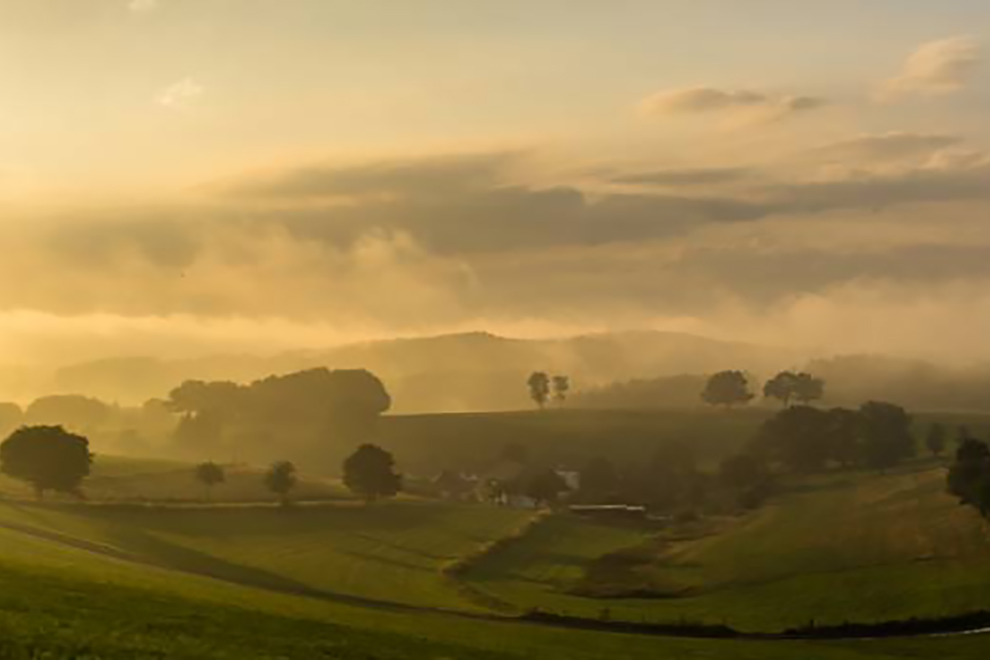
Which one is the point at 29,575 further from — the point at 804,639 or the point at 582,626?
the point at 804,639

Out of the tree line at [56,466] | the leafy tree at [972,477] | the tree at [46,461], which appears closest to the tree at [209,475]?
the tree line at [56,466]

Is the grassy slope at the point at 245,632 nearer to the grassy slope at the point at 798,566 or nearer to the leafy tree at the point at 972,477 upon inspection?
the grassy slope at the point at 798,566

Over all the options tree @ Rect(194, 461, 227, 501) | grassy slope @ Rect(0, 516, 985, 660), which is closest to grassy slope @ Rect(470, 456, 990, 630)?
grassy slope @ Rect(0, 516, 985, 660)

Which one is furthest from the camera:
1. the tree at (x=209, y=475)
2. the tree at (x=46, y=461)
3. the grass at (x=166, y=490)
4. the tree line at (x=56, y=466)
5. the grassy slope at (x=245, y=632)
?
the tree at (x=209, y=475)

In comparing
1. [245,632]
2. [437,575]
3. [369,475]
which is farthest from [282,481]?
[245,632]

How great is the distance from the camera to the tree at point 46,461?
16850 cm

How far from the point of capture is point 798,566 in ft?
429

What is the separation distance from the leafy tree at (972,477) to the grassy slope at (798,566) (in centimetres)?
268

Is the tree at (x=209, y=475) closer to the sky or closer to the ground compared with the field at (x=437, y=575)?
closer to the sky

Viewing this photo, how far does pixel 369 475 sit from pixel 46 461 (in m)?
54.2

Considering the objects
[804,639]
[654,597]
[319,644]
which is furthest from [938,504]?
[319,644]

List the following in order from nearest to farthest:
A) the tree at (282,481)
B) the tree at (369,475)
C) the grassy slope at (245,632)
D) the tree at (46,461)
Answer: the grassy slope at (245,632)
the tree at (46,461)
the tree at (282,481)
the tree at (369,475)

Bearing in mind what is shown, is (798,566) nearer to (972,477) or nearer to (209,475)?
(972,477)

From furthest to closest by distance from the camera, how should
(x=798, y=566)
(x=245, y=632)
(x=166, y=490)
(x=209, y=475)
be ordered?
(x=209, y=475)
(x=166, y=490)
(x=798, y=566)
(x=245, y=632)
